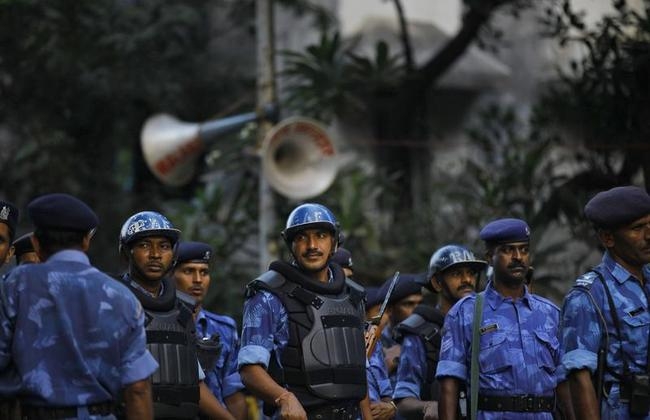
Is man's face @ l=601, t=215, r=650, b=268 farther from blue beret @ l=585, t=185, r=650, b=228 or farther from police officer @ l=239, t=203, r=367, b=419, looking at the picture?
police officer @ l=239, t=203, r=367, b=419

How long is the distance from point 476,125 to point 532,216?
19.0 ft

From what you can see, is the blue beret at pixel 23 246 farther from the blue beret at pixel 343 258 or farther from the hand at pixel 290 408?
the hand at pixel 290 408

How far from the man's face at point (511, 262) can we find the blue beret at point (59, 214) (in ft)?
8.53

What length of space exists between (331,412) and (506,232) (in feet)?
4.77

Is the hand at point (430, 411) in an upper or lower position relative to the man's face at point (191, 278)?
lower

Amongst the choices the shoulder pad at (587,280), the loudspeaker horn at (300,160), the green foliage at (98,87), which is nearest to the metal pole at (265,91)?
the loudspeaker horn at (300,160)

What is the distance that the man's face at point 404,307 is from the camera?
10164 mm

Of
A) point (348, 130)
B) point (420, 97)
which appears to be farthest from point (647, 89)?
point (348, 130)

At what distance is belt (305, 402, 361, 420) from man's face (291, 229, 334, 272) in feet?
2.59

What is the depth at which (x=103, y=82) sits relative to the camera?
19391mm

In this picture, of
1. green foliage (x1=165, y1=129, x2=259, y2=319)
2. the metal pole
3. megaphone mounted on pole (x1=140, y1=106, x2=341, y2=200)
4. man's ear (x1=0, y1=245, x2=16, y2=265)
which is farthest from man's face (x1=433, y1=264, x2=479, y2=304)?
green foliage (x1=165, y1=129, x2=259, y2=319)

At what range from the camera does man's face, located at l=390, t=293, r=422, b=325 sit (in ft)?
33.3

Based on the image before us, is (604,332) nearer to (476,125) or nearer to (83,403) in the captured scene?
(83,403)

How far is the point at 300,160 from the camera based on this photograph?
1573 centimetres
